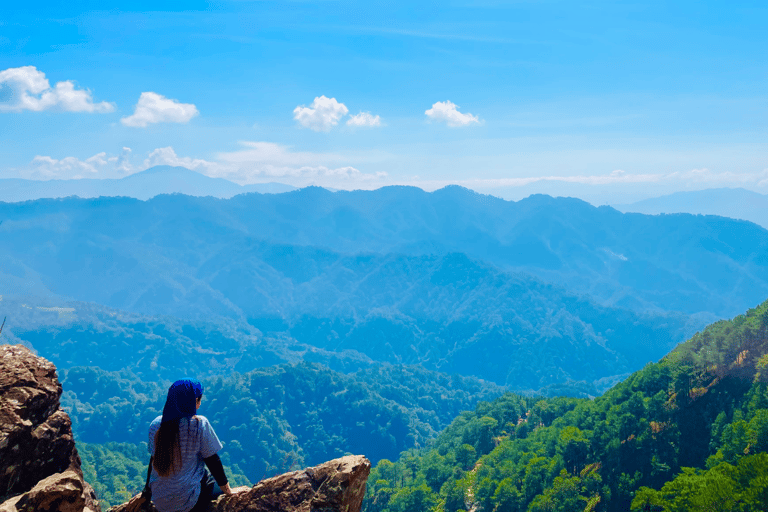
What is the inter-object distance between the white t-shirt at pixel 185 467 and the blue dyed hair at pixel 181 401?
0.12 meters

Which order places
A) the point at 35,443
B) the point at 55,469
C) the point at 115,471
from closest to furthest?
the point at 35,443 < the point at 55,469 < the point at 115,471

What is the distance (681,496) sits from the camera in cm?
2991

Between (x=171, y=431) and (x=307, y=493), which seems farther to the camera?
(x=307, y=493)

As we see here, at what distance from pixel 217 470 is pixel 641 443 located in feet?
177

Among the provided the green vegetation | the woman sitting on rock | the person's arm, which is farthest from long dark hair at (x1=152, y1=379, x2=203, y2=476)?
the green vegetation

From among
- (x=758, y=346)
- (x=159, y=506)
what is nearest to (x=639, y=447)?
(x=758, y=346)

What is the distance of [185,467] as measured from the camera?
23.6 feet

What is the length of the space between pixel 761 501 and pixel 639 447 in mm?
26813

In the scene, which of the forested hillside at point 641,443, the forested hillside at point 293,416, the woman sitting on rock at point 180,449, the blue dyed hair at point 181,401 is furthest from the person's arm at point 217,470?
the forested hillside at point 293,416

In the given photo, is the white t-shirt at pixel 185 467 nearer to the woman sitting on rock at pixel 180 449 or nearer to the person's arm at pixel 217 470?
the woman sitting on rock at pixel 180 449

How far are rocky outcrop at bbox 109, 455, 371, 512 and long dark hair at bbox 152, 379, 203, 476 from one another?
1475 millimetres

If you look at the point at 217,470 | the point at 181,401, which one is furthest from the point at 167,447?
the point at 217,470

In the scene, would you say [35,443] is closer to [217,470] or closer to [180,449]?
[180,449]

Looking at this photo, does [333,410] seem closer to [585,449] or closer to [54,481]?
[585,449]
